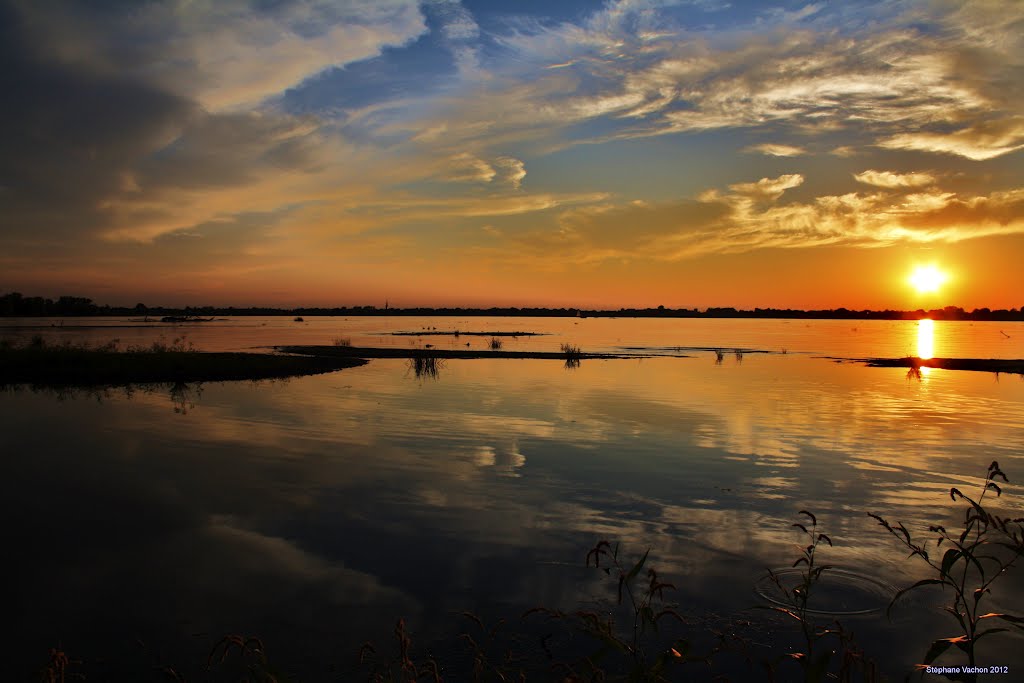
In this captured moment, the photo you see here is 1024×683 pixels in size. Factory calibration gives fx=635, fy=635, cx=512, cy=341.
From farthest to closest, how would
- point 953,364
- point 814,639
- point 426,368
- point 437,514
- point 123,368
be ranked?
point 953,364
point 426,368
point 123,368
point 437,514
point 814,639

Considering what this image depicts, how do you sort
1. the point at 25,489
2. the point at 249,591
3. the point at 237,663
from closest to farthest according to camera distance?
the point at 237,663
the point at 249,591
the point at 25,489

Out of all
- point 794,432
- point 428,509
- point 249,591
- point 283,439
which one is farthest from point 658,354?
point 249,591

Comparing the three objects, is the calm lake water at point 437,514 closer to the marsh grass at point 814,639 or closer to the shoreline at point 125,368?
the marsh grass at point 814,639

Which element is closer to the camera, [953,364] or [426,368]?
[426,368]

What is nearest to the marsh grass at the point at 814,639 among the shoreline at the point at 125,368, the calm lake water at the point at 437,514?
the calm lake water at the point at 437,514

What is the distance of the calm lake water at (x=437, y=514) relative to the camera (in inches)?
311

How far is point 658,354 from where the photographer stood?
2318 inches

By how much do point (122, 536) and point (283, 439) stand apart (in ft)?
27.5

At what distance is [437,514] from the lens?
1216 centimetres

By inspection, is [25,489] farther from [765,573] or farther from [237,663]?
Answer: [765,573]

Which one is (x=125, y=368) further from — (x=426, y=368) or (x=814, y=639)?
(x=814, y=639)

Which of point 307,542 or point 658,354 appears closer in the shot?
point 307,542

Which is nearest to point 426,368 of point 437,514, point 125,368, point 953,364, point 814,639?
point 125,368

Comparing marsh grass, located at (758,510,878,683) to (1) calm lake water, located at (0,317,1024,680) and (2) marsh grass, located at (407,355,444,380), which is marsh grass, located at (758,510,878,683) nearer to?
(1) calm lake water, located at (0,317,1024,680)
